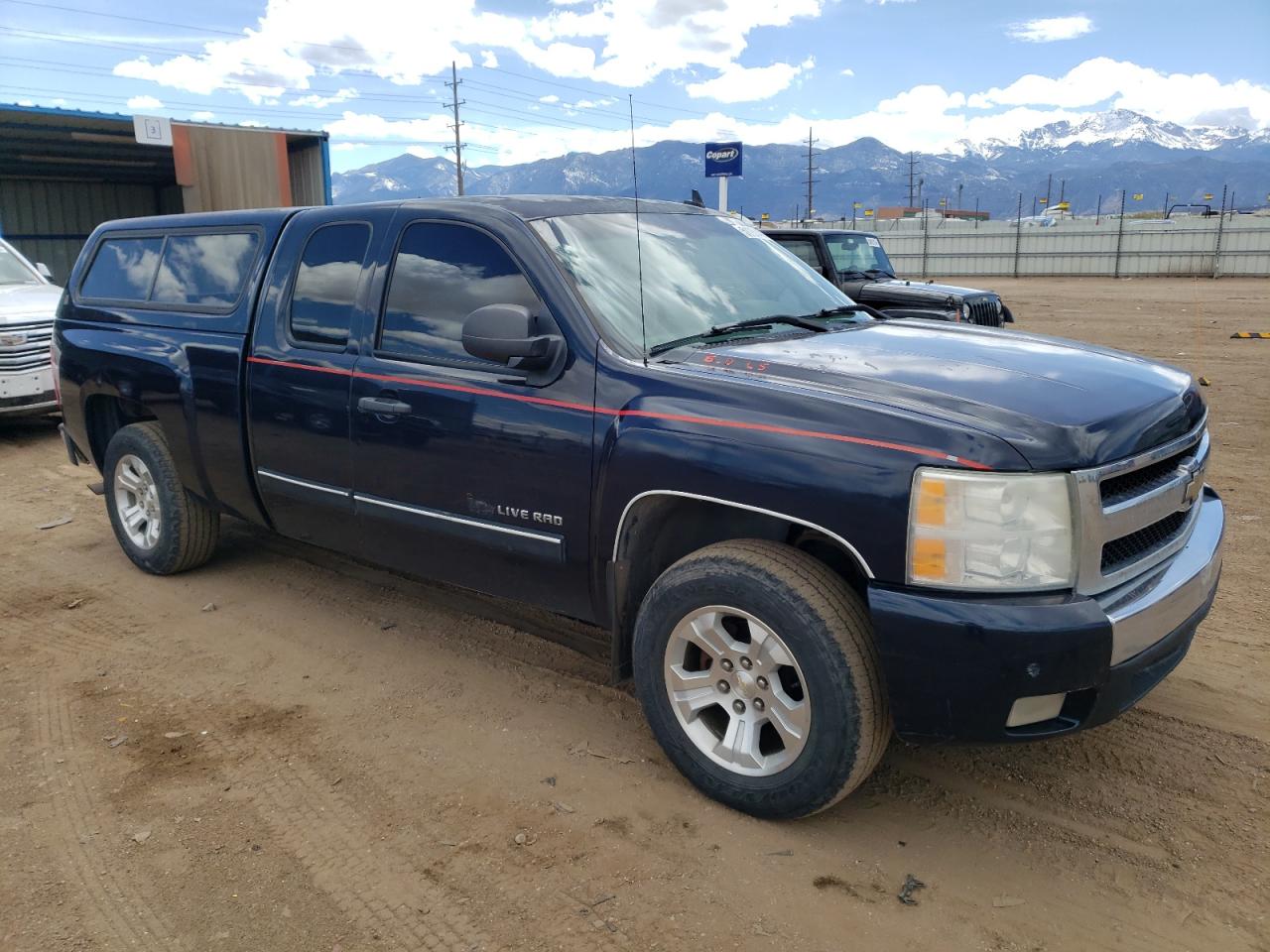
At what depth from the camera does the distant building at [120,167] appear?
22906mm

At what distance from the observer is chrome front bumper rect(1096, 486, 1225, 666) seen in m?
2.63

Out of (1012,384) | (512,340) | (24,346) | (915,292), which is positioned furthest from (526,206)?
(915,292)

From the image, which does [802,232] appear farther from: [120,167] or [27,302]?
[120,167]

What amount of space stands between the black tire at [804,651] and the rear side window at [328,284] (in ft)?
6.39

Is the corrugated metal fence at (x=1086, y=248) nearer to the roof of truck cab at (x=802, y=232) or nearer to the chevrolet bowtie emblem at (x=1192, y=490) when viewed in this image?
the roof of truck cab at (x=802, y=232)

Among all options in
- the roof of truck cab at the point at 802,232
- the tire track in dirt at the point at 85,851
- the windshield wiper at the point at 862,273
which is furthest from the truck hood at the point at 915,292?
the tire track in dirt at the point at 85,851

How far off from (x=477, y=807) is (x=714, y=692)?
0.86m

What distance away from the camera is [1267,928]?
252 centimetres

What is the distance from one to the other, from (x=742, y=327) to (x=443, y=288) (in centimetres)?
119

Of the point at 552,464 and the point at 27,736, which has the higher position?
the point at 552,464

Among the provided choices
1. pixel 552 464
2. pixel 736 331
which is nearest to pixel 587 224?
pixel 736 331

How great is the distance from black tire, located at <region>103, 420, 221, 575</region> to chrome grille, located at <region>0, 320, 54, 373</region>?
4748 millimetres

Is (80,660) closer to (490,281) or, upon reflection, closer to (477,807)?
(477,807)

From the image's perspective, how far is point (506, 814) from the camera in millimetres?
3096
